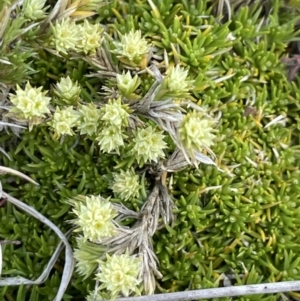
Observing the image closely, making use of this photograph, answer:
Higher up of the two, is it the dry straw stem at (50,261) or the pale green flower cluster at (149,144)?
the pale green flower cluster at (149,144)

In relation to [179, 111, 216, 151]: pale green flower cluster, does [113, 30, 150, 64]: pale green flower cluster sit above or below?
above

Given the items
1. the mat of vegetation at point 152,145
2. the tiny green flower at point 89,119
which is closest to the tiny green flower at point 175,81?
the mat of vegetation at point 152,145

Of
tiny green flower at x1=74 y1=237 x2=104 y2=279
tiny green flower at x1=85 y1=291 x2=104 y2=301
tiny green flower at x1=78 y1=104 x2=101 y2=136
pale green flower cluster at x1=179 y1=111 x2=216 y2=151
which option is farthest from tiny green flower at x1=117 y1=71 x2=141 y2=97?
tiny green flower at x1=85 y1=291 x2=104 y2=301

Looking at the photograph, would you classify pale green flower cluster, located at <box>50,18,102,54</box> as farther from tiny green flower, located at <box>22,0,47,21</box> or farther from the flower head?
the flower head

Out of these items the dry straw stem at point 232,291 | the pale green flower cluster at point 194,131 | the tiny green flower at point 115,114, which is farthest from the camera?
the dry straw stem at point 232,291

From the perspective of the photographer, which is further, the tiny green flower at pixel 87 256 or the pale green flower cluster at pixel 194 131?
the tiny green flower at pixel 87 256

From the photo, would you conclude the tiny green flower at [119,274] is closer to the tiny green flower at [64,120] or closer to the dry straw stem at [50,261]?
the dry straw stem at [50,261]

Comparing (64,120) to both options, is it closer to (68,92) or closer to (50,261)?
(68,92)
